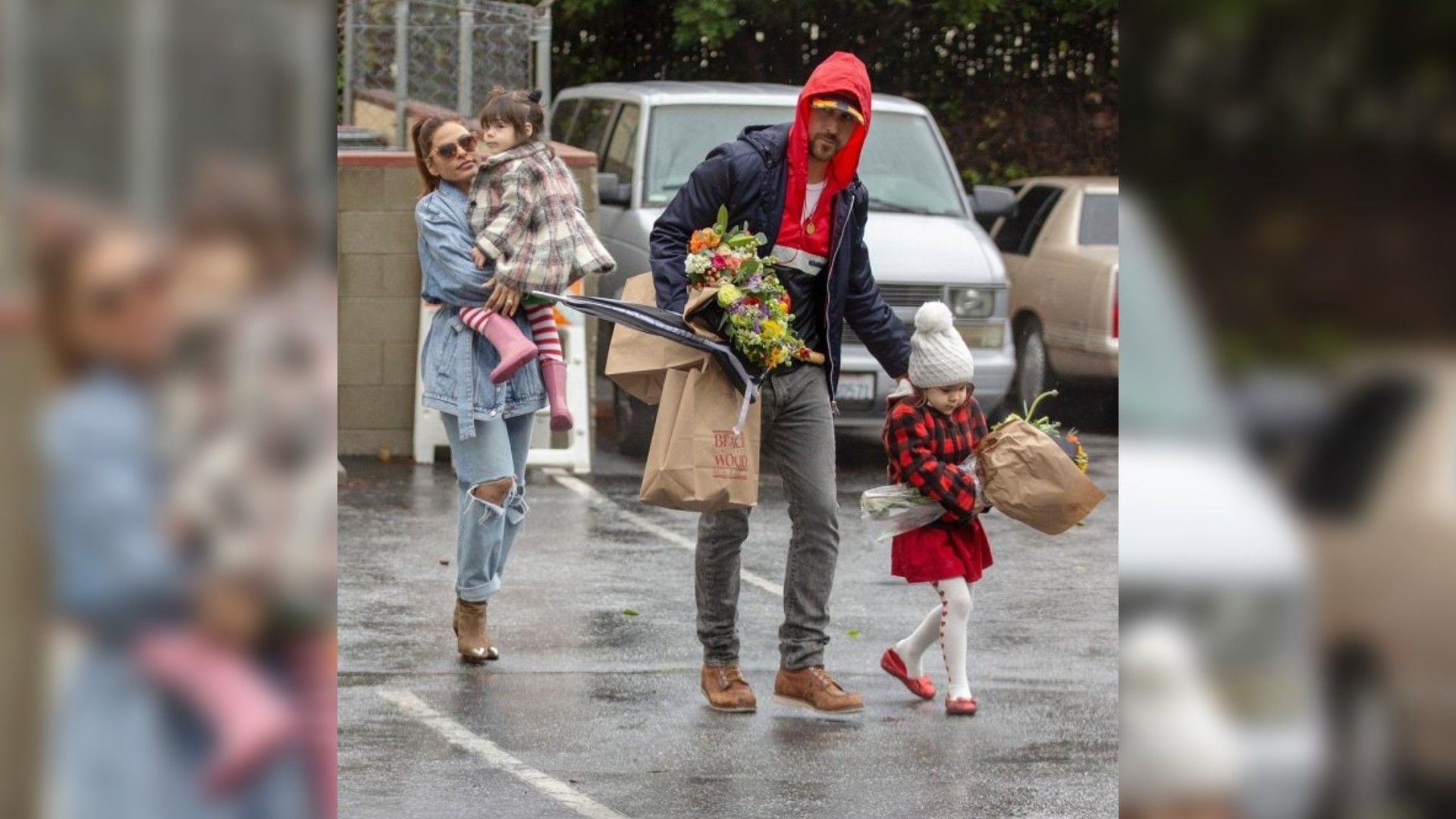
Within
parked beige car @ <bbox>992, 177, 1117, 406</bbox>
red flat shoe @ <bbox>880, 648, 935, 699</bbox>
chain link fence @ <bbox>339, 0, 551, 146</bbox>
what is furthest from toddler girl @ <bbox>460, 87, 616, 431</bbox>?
chain link fence @ <bbox>339, 0, 551, 146</bbox>

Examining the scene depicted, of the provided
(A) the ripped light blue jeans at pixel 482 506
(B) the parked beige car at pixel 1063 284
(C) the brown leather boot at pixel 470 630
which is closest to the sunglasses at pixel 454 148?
(A) the ripped light blue jeans at pixel 482 506

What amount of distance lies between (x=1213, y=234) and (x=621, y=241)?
11.3 meters

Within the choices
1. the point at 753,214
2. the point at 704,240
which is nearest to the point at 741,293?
the point at 704,240

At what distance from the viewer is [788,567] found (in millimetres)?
6652

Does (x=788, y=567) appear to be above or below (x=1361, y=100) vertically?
below

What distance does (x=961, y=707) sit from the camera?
21.7 feet

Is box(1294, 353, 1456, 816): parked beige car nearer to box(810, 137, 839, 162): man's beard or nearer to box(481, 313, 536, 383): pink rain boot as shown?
box(810, 137, 839, 162): man's beard

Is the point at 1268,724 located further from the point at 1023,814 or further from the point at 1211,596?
the point at 1023,814

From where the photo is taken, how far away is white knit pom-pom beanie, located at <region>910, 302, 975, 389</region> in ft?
21.2

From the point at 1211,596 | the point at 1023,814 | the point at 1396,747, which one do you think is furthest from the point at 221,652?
the point at 1023,814

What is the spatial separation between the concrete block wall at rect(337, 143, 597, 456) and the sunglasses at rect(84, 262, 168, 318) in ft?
34.8

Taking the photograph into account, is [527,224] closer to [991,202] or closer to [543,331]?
[543,331]

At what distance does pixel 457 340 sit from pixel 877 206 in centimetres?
619

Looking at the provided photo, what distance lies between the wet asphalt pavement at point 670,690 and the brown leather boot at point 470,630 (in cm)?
5
